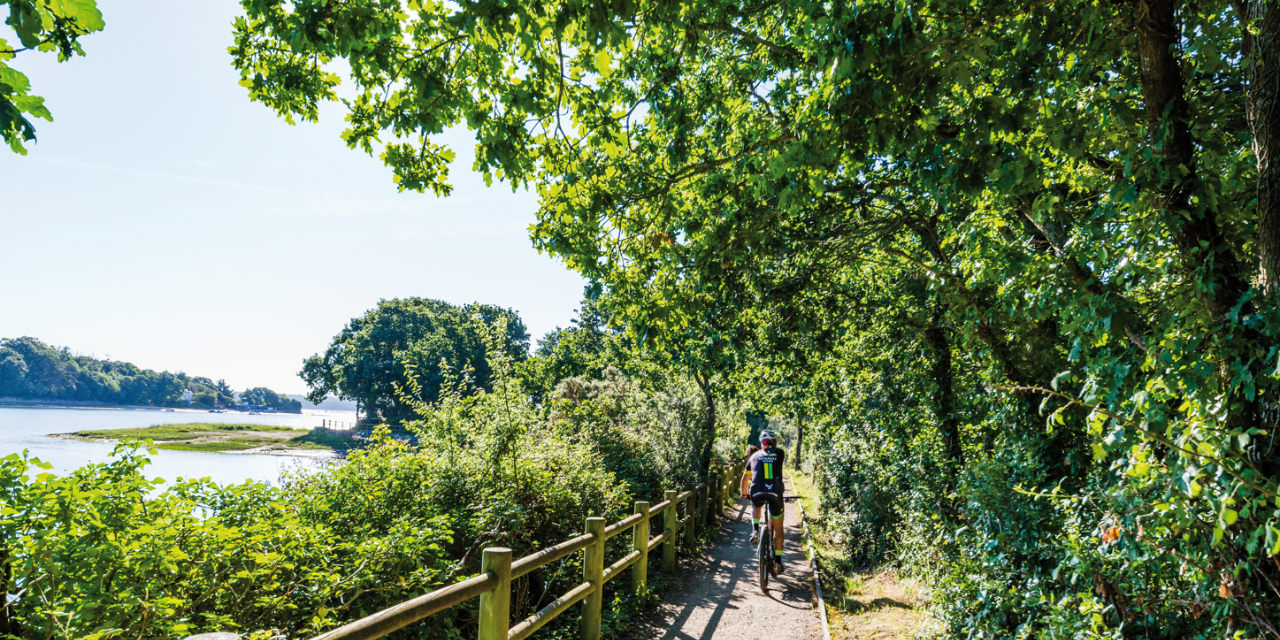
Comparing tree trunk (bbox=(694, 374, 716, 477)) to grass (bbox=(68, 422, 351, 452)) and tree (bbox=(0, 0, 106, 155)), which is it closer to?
Answer: tree (bbox=(0, 0, 106, 155))

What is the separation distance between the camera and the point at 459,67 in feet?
13.4

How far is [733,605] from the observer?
7.38 m

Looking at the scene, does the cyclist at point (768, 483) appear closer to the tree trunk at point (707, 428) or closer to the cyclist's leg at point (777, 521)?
the cyclist's leg at point (777, 521)

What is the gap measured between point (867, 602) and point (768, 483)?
6.61 feet

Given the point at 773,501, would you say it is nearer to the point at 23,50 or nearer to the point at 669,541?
the point at 669,541

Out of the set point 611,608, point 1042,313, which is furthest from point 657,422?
point 1042,313

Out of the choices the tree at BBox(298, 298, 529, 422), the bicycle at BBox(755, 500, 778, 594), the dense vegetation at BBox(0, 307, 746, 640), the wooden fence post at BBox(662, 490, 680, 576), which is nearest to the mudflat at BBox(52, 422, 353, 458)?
the tree at BBox(298, 298, 529, 422)

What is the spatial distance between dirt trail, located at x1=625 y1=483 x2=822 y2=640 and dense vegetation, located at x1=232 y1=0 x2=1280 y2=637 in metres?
1.72

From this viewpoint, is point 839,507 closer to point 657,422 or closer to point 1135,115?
point 657,422

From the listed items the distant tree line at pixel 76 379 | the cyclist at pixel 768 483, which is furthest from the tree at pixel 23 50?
the distant tree line at pixel 76 379

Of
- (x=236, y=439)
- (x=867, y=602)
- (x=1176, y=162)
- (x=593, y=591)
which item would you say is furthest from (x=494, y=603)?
(x=236, y=439)

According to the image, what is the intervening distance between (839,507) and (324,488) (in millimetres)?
11711

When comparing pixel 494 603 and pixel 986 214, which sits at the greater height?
pixel 986 214

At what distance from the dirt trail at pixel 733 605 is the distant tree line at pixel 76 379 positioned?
335 feet
